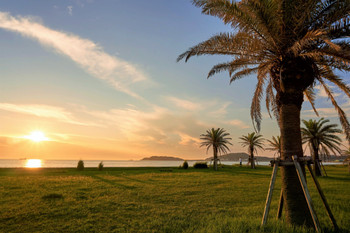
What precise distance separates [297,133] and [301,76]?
6.40ft

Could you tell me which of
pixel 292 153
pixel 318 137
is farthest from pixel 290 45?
pixel 318 137

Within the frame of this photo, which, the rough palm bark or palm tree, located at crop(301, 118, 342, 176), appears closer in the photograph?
the rough palm bark

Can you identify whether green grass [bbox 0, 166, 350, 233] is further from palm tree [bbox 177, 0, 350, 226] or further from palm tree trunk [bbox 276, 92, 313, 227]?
palm tree [bbox 177, 0, 350, 226]

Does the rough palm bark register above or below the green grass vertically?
above

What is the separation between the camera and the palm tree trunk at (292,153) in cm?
630

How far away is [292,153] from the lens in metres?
6.54

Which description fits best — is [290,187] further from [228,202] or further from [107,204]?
[107,204]

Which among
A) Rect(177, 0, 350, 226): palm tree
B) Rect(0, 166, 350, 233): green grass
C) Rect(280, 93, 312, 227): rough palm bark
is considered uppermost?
Rect(177, 0, 350, 226): palm tree

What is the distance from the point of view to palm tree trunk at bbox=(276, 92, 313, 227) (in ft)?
20.7

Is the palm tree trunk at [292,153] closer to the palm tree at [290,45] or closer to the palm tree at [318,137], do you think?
the palm tree at [290,45]

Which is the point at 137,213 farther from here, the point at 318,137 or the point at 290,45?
the point at 318,137

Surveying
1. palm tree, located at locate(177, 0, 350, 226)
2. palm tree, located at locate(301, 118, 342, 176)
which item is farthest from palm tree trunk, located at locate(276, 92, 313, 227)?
palm tree, located at locate(301, 118, 342, 176)

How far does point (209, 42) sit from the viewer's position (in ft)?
26.7

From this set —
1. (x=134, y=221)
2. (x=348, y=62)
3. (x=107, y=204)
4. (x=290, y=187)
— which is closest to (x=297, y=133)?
→ (x=290, y=187)
